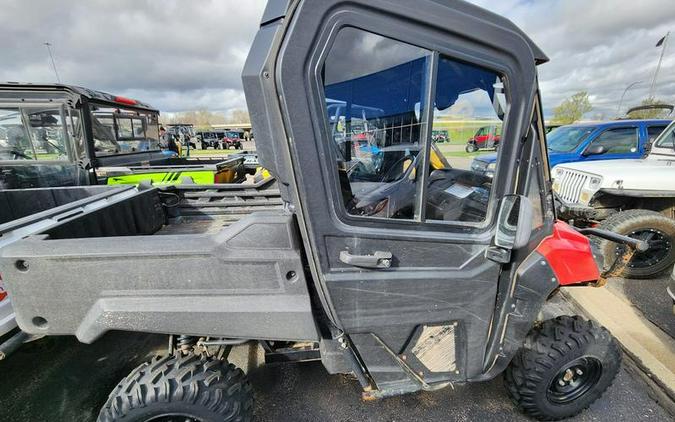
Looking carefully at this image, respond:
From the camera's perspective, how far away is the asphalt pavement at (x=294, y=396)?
208 cm

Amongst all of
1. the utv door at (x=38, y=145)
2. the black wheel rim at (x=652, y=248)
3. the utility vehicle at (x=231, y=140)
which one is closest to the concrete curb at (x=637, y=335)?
the black wheel rim at (x=652, y=248)

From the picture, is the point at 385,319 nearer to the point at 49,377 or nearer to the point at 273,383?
the point at 273,383

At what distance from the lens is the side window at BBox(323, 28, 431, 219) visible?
1164 millimetres

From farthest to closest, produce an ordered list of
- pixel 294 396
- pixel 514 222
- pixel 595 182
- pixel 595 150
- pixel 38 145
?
pixel 595 150, pixel 38 145, pixel 595 182, pixel 294 396, pixel 514 222

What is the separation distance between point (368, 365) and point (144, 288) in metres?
1.12

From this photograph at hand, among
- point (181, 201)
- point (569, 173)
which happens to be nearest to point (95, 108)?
point (181, 201)

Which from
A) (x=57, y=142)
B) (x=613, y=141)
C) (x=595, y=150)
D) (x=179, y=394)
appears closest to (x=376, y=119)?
(x=179, y=394)

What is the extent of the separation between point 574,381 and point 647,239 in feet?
9.53

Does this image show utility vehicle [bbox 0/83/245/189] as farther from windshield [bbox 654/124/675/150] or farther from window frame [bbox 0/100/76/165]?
windshield [bbox 654/124/675/150]

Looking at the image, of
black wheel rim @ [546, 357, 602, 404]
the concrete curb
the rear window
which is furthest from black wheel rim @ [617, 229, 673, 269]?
the rear window

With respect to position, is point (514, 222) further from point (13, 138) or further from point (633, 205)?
point (13, 138)

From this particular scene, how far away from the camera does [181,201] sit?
3342 mm

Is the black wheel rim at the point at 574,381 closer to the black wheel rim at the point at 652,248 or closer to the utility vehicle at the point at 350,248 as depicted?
the utility vehicle at the point at 350,248

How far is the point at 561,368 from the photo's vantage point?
1.79 metres
